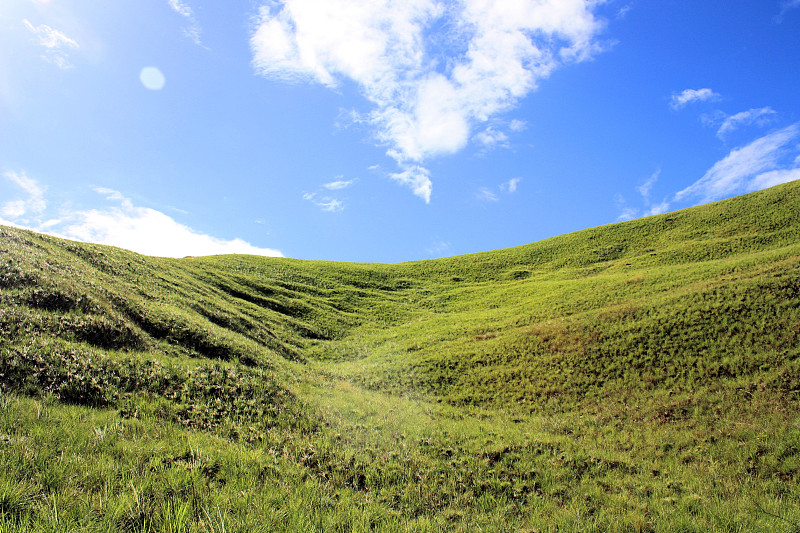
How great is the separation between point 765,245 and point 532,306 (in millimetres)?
36220

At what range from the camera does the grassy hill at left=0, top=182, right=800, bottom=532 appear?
22.7 ft

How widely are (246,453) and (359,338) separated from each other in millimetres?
34085

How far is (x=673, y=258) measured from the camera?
176 ft

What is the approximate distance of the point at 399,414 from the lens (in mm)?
18375

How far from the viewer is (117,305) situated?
18.6 meters

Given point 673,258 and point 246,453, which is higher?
point 673,258

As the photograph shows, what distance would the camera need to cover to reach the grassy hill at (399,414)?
6930 mm

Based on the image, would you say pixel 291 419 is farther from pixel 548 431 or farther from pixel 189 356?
pixel 548 431

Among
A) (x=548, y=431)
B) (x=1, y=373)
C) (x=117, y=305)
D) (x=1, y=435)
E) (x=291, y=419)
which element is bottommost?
(x=548, y=431)

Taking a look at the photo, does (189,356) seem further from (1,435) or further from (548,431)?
(548,431)

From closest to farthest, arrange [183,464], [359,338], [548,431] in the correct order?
[183,464] → [548,431] → [359,338]

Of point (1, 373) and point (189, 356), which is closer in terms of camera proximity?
point (1, 373)

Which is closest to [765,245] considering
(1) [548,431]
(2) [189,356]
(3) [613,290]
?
(3) [613,290]

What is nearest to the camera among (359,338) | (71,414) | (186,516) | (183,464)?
(186,516)
